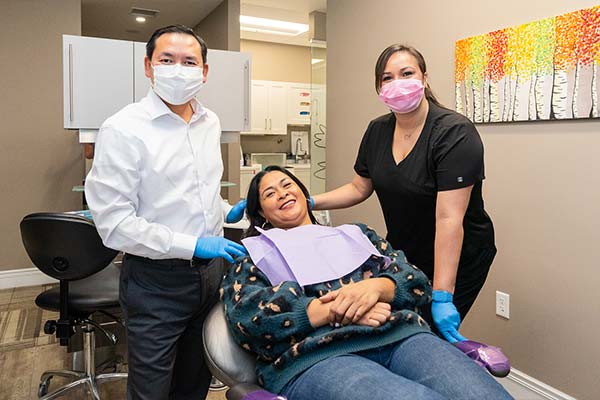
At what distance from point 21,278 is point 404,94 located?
3.74m

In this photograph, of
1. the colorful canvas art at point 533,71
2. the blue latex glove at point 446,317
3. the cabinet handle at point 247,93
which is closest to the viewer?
the blue latex glove at point 446,317

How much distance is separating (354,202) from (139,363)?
97 cm

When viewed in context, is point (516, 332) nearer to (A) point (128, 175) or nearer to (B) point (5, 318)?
(A) point (128, 175)

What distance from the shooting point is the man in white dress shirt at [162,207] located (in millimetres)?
1280

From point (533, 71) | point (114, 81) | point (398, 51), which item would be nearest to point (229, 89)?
point (114, 81)

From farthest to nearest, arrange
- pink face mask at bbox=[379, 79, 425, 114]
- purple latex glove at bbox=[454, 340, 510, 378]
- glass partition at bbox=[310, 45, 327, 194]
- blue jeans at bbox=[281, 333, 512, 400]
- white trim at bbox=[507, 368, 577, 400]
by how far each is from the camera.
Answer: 1. glass partition at bbox=[310, 45, 327, 194]
2. white trim at bbox=[507, 368, 577, 400]
3. pink face mask at bbox=[379, 79, 425, 114]
4. purple latex glove at bbox=[454, 340, 510, 378]
5. blue jeans at bbox=[281, 333, 512, 400]

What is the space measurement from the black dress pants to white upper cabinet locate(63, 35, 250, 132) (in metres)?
1.35

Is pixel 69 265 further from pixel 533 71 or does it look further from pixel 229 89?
pixel 533 71

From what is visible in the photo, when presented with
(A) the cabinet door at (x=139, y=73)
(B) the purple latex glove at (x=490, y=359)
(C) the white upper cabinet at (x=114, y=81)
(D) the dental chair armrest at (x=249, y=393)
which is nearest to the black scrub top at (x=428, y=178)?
(B) the purple latex glove at (x=490, y=359)

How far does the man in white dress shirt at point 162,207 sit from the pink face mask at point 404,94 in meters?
0.60

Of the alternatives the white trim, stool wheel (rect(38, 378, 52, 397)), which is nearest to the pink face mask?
A: the white trim

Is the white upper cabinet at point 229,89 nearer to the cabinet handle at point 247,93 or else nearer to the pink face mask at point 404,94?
the cabinet handle at point 247,93

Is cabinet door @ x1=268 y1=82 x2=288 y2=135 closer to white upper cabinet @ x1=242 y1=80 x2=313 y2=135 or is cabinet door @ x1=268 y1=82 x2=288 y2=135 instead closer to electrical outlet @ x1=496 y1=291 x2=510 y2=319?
white upper cabinet @ x1=242 y1=80 x2=313 y2=135

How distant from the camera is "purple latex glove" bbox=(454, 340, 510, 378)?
1.18m
